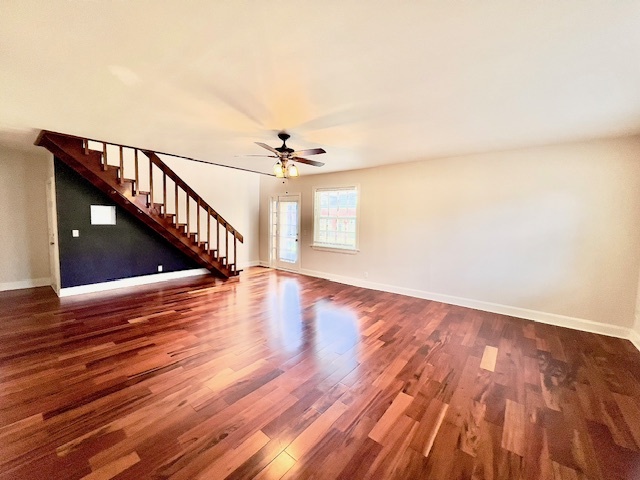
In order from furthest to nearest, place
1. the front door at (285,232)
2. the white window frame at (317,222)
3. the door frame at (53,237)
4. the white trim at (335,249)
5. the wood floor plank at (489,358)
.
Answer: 1. the front door at (285,232)
2. the white trim at (335,249)
3. the white window frame at (317,222)
4. the door frame at (53,237)
5. the wood floor plank at (489,358)

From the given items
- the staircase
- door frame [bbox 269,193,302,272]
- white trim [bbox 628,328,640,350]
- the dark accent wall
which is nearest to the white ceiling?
the staircase

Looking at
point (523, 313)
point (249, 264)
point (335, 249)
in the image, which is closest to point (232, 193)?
point (249, 264)

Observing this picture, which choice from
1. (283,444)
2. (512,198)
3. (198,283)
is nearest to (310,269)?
(198,283)

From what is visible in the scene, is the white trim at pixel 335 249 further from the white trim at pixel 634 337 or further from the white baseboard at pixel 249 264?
the white trim at pixel 634 337

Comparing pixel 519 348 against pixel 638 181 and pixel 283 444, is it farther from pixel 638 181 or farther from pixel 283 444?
pixel 283 444

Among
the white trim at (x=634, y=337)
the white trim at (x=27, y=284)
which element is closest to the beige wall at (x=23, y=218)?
the white trim at (x=27, y=284)

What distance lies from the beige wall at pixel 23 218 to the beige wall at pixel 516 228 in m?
6.50

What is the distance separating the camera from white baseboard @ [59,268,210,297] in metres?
4.64

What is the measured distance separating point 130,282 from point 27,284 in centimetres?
178

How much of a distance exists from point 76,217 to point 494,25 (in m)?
6.31

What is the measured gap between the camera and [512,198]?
13.3 ft

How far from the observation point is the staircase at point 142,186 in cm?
398

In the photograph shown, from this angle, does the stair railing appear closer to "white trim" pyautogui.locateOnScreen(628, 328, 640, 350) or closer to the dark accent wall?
the dark accent wall

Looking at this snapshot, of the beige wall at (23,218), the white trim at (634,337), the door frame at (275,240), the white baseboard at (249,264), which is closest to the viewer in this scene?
the white trim at (634,337)
